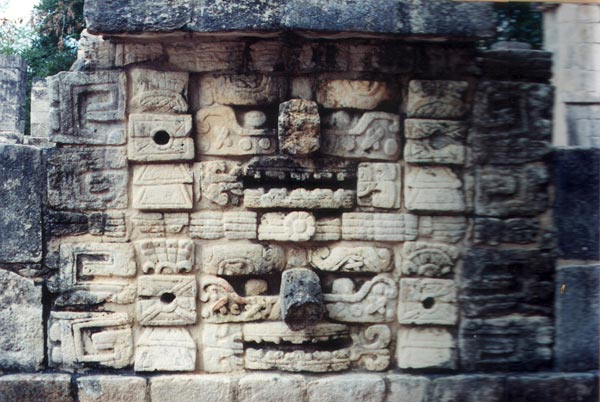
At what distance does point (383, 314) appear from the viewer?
138 inches

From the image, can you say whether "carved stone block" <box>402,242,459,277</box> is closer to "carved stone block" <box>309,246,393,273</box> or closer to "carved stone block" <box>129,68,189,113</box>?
"carved stone block" <box>309,246,393,273</box>

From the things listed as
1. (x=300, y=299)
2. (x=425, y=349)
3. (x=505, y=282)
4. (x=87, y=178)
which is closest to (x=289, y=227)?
(x=300, y=299)

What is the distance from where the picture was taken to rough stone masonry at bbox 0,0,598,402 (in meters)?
3.41

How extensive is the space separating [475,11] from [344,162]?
108 cm

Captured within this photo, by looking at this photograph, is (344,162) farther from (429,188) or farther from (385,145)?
(429,188)

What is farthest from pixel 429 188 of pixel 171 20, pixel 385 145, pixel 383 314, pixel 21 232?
pixel 21 232

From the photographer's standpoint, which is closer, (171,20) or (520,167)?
(171,20)

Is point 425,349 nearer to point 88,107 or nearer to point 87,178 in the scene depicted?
point 87,178

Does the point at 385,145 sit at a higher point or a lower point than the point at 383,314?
higher

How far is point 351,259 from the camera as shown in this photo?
11.4ft

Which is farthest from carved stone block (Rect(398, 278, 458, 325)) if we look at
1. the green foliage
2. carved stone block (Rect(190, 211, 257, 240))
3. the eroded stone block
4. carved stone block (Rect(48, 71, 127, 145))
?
the green foliage

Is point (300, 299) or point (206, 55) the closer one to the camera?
point (300, 299)

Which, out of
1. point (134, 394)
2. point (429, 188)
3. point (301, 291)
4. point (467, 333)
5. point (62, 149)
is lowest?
point (134, 394)

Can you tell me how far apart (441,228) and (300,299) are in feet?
3.10
